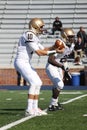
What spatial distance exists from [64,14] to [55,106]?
54.4 ft

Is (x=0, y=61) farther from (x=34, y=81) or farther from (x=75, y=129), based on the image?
(x=75, y=129)

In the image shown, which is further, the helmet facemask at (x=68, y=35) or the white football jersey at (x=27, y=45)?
the helmet facemask at (x=68, y=35)

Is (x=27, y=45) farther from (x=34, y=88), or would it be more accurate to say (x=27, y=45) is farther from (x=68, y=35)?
(x=68, y=35)

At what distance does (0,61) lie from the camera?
920 inches

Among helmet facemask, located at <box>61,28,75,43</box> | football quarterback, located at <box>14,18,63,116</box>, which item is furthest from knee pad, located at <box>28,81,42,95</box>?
helmet facemask, located at <box>61,28,75,43</box>

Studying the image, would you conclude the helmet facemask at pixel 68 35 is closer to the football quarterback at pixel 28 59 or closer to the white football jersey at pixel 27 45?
the football quarterback at pixel 28 59

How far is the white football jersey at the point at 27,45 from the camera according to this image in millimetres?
8125

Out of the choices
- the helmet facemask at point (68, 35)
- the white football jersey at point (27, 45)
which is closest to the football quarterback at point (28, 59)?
the white football jersey at point (27, 45)

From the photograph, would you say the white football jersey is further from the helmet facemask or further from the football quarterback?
the helmet facemask

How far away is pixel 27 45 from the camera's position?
8258 millimetres

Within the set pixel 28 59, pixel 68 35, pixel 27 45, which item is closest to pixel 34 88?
pixel 28 59

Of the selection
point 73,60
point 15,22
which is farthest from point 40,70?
point 15,22

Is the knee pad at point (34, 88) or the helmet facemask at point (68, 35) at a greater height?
the helmet facemask at point (68, 35)

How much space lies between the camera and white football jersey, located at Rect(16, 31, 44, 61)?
8125 mm
